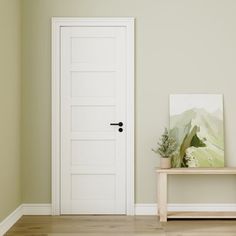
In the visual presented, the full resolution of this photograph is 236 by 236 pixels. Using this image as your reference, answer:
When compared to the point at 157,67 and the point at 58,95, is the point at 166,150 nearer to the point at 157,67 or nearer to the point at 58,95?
the point at 157,67

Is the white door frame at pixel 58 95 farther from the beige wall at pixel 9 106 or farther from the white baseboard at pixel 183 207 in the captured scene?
the beige wall at pixel 9 106

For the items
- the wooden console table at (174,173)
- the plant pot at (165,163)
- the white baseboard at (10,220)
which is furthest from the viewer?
the plant pot at (165,163)

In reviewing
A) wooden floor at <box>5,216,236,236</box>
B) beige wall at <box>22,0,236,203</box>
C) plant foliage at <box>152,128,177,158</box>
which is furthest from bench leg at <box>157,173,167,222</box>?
beige wall at <box>22,0,236,203</box>

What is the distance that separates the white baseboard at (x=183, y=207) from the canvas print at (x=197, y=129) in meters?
0.46

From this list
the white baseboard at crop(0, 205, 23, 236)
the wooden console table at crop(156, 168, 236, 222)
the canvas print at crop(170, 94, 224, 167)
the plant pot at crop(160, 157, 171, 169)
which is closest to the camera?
the white baseboard at crop(0, 205, 23, 236)

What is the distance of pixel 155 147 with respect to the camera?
5137 millimetres

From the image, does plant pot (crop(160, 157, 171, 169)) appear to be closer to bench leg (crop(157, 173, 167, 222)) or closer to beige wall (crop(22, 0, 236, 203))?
bench leg (crop(157, 173, 167, 222))

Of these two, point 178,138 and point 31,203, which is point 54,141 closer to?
point 31,203

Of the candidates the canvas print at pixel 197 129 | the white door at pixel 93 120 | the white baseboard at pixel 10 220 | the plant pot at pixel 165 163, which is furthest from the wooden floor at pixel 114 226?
the canvas print at pixel 197 129

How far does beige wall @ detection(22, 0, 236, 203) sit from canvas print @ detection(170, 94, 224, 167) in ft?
0.31

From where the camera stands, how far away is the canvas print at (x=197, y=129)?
5055 mm

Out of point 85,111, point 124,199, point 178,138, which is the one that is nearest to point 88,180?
point 124,199

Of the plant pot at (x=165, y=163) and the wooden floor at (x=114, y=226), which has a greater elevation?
the plant pot at (x=165, y=163)

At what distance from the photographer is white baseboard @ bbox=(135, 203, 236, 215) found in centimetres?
511
